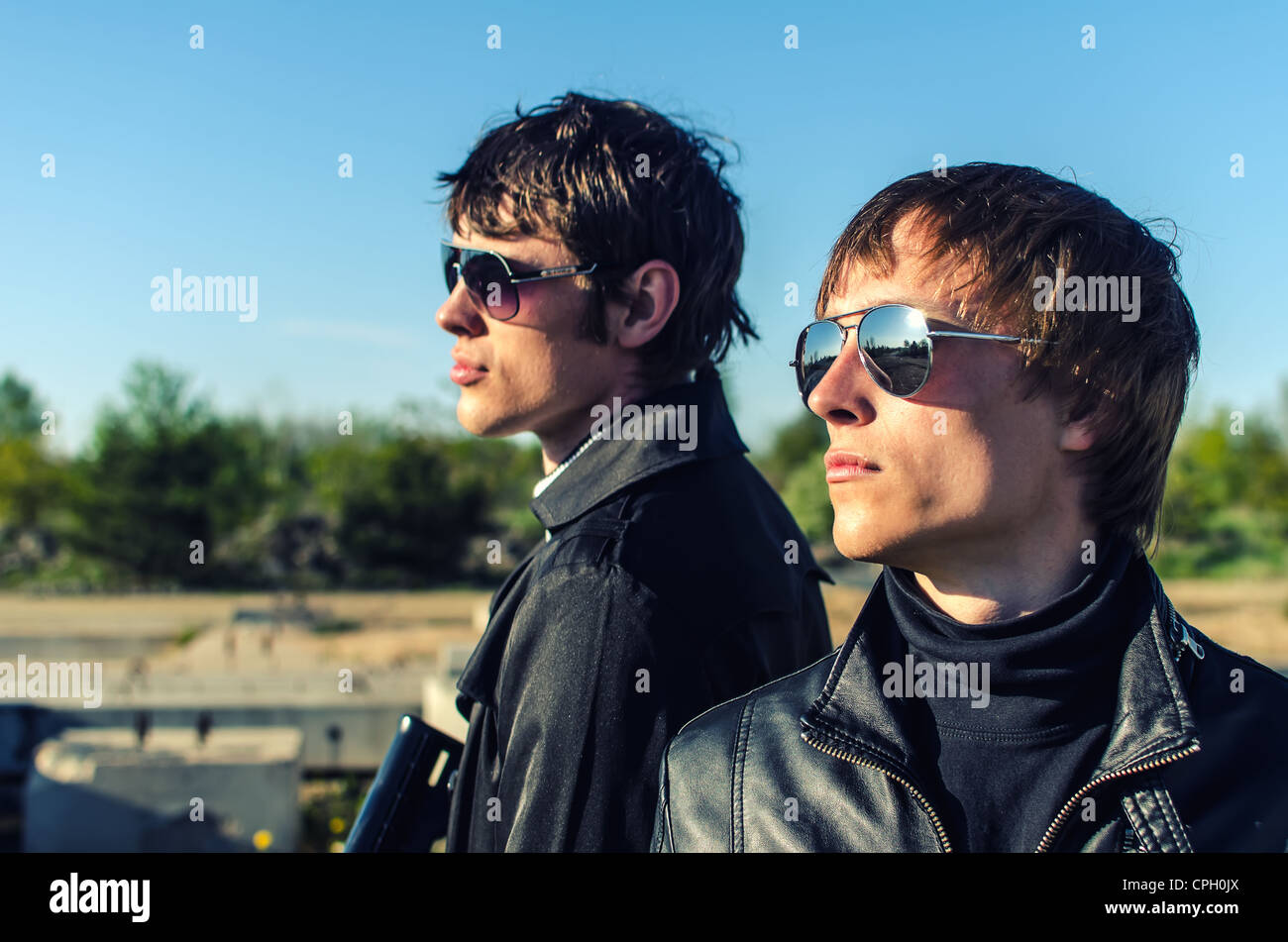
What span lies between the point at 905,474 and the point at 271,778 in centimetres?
1129

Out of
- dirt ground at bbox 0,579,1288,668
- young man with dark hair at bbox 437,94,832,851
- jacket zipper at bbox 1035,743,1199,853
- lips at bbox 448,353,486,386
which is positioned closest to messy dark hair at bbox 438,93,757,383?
young man with dark hair at bbox 437,94,832,851

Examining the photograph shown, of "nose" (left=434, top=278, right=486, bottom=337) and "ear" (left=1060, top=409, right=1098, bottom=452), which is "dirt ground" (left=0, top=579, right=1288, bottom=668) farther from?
"ear" (left=1060, top=409, right=1098, bottom=452)

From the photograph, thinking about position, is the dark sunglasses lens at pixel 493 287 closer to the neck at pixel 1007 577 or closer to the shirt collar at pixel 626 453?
the shirt collar at pixel 626 453

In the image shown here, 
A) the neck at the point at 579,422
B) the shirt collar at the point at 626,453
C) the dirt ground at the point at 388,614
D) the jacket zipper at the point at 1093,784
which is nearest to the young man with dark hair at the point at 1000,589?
the jacket zipper at the point at 1093,784

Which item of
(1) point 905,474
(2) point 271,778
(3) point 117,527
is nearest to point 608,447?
(1) point 905,474

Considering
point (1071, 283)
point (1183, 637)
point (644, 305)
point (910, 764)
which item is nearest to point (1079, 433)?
point (1071, 283)

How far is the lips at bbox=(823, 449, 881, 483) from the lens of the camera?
71.9 inches

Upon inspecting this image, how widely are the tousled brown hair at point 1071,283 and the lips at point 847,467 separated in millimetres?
301

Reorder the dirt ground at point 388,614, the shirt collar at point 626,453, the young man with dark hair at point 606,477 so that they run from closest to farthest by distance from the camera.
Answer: the young man with dark hair at point 606,477, the shirt collar at point 626,453, the dirt ground at point 388,614

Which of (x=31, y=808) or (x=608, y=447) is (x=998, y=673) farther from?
(x=31, y=808)

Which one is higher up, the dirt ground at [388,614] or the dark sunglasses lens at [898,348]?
the dark sunglasses lens at [898,348]

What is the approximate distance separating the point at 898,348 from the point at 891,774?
0.71m

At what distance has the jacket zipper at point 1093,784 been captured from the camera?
1.62 metres

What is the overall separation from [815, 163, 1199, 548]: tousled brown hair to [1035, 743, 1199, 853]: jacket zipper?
425 millimetres
